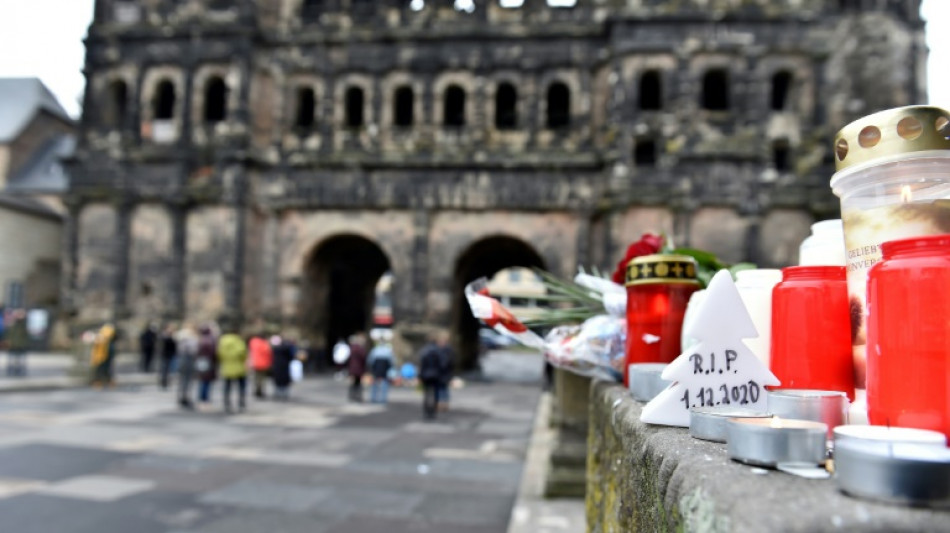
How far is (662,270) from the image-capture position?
2355 mm

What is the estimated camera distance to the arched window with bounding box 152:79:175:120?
2169 cm

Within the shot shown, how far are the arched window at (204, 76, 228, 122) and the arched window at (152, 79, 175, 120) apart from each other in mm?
1178

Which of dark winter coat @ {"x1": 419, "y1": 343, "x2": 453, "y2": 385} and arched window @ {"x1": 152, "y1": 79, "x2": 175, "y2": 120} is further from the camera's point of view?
arched window @ {"x1": 152, "y1": 79, "x2": 175, "y2": 120}

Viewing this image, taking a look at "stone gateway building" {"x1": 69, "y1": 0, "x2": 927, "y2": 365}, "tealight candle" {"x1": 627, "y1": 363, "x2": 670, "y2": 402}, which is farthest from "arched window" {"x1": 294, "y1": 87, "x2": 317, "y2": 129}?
"tealight candle" {"x1": 627, "y1": 363, "x2": 670, "y2": 402}

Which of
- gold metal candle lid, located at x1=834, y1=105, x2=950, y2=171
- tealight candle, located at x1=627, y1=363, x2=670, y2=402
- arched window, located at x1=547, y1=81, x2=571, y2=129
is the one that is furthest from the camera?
arched window, located at x1=547, y1=81, x2=571, y2=129

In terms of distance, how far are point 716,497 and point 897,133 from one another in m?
0.82

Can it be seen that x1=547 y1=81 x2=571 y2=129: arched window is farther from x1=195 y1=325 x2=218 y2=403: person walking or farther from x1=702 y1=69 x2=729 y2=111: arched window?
x1=195 y1=325 x2=218 y2=403: person walking

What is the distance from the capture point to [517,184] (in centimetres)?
2044

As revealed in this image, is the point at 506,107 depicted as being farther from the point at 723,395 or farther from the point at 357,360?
the point at 723,395

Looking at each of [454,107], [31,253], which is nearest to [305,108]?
[454,107]

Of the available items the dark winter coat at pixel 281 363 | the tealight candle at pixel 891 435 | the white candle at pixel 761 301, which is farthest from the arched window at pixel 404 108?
the tealight candle at pixel 891 435

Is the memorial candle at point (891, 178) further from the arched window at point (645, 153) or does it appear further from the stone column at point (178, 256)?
the stone column at point (178, 256)

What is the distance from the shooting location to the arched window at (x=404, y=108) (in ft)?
72.1

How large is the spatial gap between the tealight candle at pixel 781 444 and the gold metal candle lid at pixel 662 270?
1.27 metres
